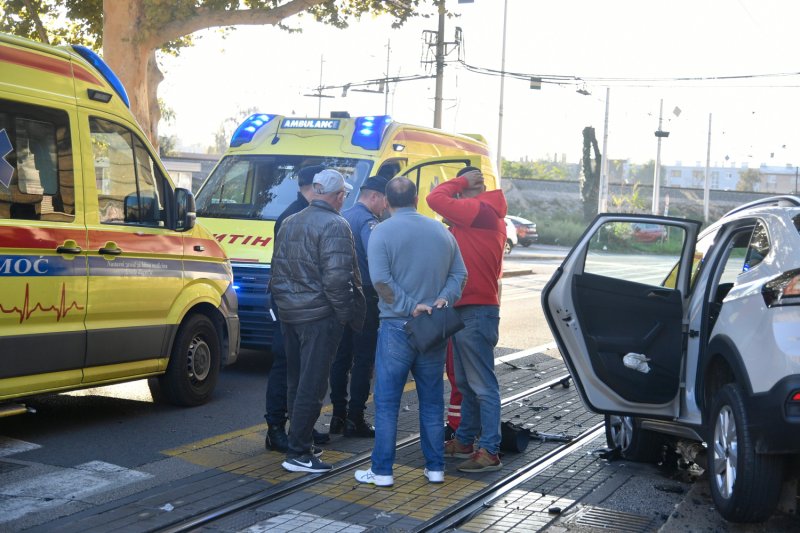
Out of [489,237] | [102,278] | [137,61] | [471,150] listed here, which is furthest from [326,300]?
[137,61]

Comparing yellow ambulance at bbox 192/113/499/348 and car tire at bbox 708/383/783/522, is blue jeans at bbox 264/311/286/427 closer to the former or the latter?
car tire at bbox 708/383/783/522

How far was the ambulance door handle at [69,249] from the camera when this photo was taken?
723 cm

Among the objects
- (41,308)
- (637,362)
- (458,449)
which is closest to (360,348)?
(458,449)

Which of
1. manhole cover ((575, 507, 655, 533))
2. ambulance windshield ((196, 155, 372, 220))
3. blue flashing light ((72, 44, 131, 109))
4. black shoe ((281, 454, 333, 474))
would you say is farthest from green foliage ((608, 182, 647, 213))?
manhole cover ((575, 507, 655, 533))

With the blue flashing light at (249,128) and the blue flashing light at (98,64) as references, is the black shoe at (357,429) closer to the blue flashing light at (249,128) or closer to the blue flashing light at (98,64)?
the blue flashing light at (98,64)

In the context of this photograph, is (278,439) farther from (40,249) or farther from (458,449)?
(40,249)

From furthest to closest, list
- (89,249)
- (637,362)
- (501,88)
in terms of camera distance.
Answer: (501,88) < (89,249) < (637,362)

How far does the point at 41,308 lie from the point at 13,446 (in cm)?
98

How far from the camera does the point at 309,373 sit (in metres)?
6.75

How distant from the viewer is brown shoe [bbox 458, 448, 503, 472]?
6.95 metres

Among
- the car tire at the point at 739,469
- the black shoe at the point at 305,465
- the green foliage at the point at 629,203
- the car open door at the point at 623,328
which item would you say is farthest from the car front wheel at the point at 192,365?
the green foliage at the point at 629,203

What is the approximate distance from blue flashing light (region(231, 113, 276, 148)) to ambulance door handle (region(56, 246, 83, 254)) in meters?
4.86

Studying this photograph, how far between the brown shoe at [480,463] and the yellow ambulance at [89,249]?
281 centimetres

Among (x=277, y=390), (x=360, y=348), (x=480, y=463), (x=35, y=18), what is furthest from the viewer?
(x=35, y=18)
